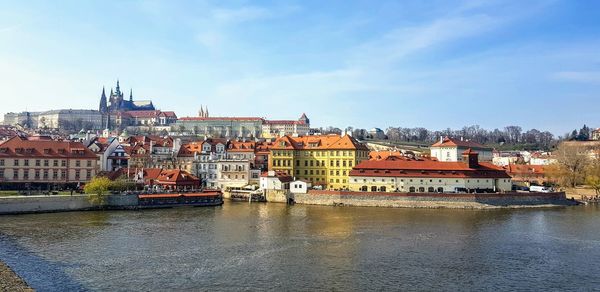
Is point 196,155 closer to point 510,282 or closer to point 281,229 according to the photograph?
point 281,229

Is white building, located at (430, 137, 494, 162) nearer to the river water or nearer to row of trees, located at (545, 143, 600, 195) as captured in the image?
row of trees, located at (545, 143, 600, 195)

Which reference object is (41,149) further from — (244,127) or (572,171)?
(244,127)

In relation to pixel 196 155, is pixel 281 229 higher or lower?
lower

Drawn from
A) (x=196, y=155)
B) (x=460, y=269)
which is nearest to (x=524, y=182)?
(x=196, y=155)

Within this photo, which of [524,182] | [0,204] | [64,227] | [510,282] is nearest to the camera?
[510,282]

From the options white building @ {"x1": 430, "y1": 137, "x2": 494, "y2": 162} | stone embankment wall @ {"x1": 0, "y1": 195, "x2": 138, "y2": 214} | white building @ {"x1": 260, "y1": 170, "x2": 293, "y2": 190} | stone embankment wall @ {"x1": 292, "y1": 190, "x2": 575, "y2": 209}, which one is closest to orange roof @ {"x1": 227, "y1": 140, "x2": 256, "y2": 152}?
white building @ {"x1": 260, "y1": 170, "x2": 293, "y2": 190}

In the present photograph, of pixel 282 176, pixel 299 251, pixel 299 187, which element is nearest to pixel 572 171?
pixel 299 187

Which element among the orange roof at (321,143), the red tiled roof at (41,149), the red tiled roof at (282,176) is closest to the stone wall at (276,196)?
the red tiled roof at (282,176)
